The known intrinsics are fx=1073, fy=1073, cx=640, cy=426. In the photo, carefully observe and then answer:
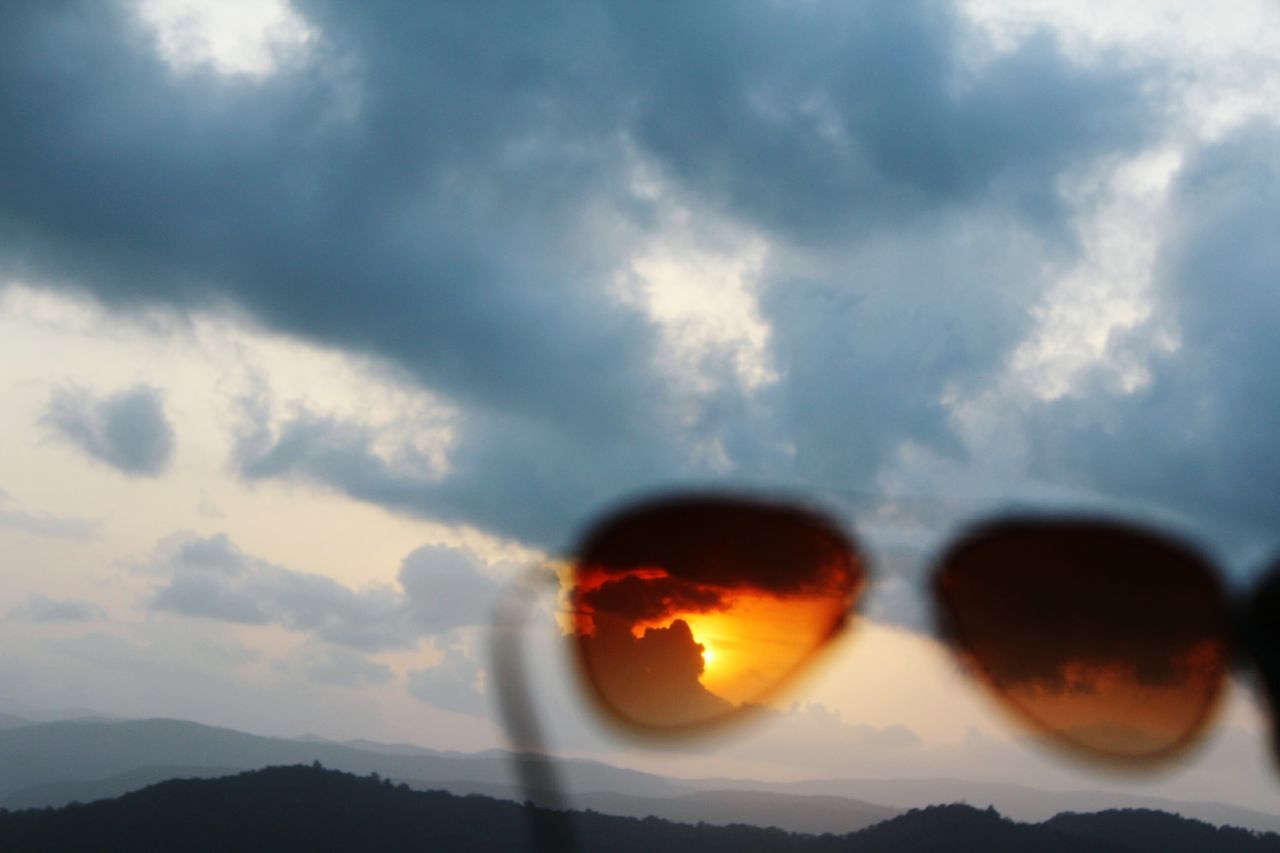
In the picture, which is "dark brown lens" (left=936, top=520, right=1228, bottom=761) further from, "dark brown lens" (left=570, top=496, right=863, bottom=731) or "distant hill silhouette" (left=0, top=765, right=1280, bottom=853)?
"distant hill silhouette" (left=0, top=765, right=1280, bottom=853)

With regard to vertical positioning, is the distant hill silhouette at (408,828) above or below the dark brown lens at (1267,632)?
below

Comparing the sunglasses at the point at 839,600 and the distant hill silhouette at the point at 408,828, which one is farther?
the distant hill silhouette at the point at 408,828

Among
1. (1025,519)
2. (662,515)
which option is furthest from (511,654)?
(1025,519)

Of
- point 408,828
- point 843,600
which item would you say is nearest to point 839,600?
point 843,600

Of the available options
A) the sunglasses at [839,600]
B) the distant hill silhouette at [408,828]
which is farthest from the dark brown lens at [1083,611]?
the distant hill silhouette at [408,828]

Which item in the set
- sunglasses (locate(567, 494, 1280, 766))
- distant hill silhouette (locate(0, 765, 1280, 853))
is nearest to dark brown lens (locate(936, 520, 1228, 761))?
sunglasses (locate(567, 494, 1280, 766))

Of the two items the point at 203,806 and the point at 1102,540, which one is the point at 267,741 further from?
the point at 1102,540

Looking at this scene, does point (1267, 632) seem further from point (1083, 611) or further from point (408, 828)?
point (408, 828)

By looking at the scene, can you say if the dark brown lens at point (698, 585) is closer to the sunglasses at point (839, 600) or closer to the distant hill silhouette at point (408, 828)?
the sunglasses at point (839, 600)
